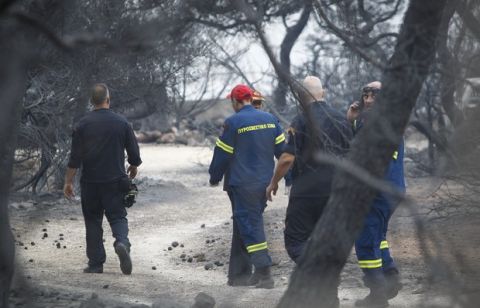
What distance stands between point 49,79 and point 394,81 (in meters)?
9.18

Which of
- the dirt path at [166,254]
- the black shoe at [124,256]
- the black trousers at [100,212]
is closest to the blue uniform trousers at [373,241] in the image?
the dirt path at [166,254]

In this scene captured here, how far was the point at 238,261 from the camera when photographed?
371 inches

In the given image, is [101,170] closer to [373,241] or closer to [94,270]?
[94,270]

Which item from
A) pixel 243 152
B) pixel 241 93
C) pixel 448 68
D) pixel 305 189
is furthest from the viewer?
pixel 448 68

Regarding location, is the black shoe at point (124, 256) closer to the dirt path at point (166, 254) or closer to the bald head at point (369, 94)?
the dirt path at point (166, 254)

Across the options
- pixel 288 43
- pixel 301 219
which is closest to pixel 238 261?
pixel 301 219

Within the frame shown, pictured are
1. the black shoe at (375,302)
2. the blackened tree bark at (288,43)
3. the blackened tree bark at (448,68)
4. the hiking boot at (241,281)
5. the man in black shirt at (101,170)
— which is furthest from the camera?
the blackened tree bark at (288,43)

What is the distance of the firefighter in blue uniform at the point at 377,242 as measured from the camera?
7816 millimetres

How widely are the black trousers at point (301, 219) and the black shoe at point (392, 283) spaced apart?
2.44ft

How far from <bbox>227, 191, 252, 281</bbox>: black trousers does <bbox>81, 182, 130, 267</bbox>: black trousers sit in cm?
110

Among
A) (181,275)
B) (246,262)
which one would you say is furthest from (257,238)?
(181,275)

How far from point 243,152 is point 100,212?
1733mm

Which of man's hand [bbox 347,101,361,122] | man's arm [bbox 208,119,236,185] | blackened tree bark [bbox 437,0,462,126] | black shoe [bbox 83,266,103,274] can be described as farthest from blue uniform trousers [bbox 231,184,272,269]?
blackened tree bark [bbox 437,0,462,126]

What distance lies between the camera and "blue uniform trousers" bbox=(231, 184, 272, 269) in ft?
29.7
